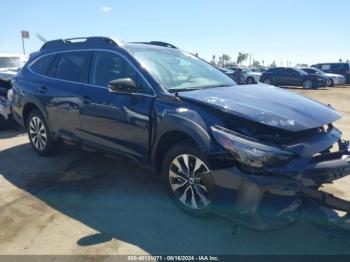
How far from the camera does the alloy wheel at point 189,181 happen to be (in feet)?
12.1

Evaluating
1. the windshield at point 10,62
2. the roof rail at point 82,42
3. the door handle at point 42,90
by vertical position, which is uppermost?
the roof rail at point 82,42

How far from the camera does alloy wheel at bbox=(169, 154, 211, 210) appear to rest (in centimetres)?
368

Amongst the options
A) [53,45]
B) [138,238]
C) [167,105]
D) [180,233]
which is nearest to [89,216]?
[138,238]

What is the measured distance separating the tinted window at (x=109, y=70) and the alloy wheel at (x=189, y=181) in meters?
0.99

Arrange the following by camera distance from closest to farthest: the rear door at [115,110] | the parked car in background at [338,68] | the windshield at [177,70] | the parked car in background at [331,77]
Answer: the rear door at [115,110]
the windshield at [177,70]
the parked car in background at [331,77]
the parked car in background at [338,68]

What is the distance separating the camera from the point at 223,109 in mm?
3582

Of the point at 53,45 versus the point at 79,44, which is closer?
the point at 79,44

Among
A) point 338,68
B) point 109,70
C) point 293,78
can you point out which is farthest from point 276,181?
point 338,68

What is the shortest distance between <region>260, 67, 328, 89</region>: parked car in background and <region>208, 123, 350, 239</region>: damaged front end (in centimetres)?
2314

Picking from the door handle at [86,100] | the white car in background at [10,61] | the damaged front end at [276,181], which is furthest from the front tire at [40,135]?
the white car in background at [10,61]

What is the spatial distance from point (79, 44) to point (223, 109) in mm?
2762

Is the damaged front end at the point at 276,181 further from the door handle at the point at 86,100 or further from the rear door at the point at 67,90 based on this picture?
the rear door at the point at 67,90

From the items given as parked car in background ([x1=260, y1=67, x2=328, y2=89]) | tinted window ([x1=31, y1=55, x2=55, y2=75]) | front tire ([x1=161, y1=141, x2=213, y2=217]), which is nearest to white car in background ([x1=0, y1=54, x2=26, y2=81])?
tinted window ([x1=31, y1=55, x2=55, y2=75])

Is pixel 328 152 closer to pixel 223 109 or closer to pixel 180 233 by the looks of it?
pixel 223 109
